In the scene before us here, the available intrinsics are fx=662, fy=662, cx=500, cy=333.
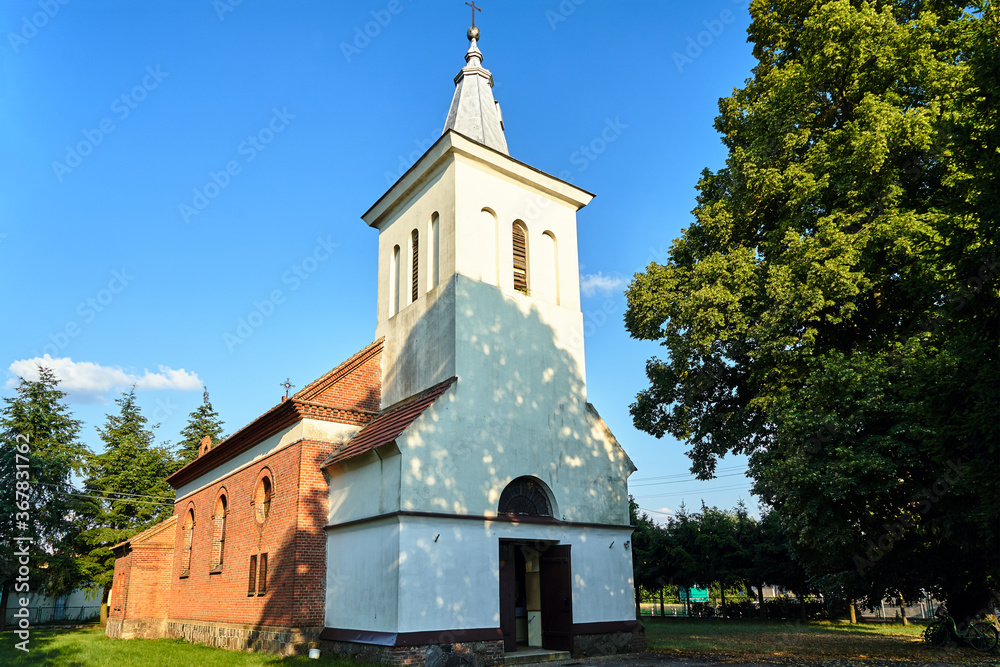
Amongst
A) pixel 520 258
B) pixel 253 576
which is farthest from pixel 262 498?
pixel 520 258

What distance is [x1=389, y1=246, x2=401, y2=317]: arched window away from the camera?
18.5m

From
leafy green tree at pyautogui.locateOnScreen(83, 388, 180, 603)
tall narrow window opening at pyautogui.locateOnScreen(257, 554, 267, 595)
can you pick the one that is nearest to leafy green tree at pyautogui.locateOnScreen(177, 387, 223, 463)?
leafy green tree at pyautogui.locateOnScreen(83, 388, 180, 603)

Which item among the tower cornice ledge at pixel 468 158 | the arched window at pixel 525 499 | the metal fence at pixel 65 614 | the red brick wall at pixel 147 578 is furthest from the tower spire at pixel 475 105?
the metal fence at pixel 65 614

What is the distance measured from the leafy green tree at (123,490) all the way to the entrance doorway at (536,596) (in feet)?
90.8

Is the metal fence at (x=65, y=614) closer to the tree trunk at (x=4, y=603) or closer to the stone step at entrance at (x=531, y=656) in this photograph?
the tree trunk at (x=4, y=603)

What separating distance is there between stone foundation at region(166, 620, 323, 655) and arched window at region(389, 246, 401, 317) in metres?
8.26

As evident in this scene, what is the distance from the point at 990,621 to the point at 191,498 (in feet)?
78.5

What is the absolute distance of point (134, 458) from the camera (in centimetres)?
3869

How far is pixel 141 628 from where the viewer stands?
23.2 metres

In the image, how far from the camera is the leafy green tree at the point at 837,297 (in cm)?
1340

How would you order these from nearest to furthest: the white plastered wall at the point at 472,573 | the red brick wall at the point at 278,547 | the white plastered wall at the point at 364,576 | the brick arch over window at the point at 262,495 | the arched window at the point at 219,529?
the white plastered wall at the point at 472,573, the white plastered wall at the point at 364,576, the red brick wall at the point at 278,547, the brick arch over window at the point at 262,495, the arched window at the point at 219,529

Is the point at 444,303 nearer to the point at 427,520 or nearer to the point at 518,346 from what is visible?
the point at 518,346

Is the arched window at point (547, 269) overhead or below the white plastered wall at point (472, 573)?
overhead

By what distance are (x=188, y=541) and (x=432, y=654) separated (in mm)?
14818
